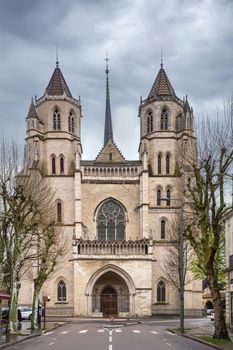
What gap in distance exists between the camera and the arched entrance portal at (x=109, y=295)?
69.2 metres

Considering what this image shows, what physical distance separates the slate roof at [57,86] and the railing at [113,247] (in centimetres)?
1944

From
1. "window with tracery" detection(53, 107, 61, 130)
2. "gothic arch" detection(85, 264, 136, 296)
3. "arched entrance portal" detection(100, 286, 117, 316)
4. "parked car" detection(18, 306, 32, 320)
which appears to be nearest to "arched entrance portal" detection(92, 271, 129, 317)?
"arched entrance portal" detection(100, 286, 117, 316)

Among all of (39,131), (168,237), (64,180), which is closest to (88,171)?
(64,180)

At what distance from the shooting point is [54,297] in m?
69.1

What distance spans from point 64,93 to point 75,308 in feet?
84.4

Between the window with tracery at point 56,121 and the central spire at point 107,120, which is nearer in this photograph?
the window with tracery at point 56,121

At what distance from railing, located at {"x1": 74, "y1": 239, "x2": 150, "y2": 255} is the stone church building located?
11cm

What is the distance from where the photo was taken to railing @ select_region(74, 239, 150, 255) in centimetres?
6738

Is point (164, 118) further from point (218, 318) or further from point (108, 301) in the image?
point (218, 318)

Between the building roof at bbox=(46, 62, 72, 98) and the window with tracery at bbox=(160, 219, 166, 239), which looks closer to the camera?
the window with tracery at bbox=(160, 219, 166, 239)

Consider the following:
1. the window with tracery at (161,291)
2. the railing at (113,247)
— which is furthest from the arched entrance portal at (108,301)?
the railing at (113,247)

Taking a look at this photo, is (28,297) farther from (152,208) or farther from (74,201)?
(152,208)

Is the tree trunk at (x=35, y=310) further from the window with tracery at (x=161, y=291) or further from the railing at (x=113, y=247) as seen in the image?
the window with tracery at (x=161, y=291)

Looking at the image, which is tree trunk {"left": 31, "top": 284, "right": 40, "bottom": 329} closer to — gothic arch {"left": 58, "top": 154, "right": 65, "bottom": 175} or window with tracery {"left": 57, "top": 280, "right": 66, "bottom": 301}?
window with tracery {"left": 57, "top": 280, "right": 66, "bottom": 301}
